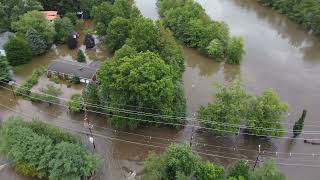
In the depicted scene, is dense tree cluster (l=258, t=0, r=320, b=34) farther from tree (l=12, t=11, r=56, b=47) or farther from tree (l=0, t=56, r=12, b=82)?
tree (l=0, t=56, r=12, b=82)

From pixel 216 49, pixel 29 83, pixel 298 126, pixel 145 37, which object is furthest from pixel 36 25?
pixel 298 126

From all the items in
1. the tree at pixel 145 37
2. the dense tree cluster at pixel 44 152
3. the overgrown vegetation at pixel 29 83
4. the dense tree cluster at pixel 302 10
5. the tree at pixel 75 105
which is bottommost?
the dense tree cluster at pixel 44 152

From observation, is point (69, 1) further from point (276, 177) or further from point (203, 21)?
point (276, 177)

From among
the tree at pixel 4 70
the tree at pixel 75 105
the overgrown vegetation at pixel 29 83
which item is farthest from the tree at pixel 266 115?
the tree at pixel 4 70

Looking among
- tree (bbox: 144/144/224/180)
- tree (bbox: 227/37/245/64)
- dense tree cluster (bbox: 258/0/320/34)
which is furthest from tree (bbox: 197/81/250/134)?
dense tree cluster (bbox: 258/0/320/34)

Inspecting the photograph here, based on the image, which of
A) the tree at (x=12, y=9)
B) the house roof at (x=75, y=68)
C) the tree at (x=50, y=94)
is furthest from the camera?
the tree at (x=12, y=9)

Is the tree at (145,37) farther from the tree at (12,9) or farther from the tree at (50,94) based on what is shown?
the tree at (12,9)
